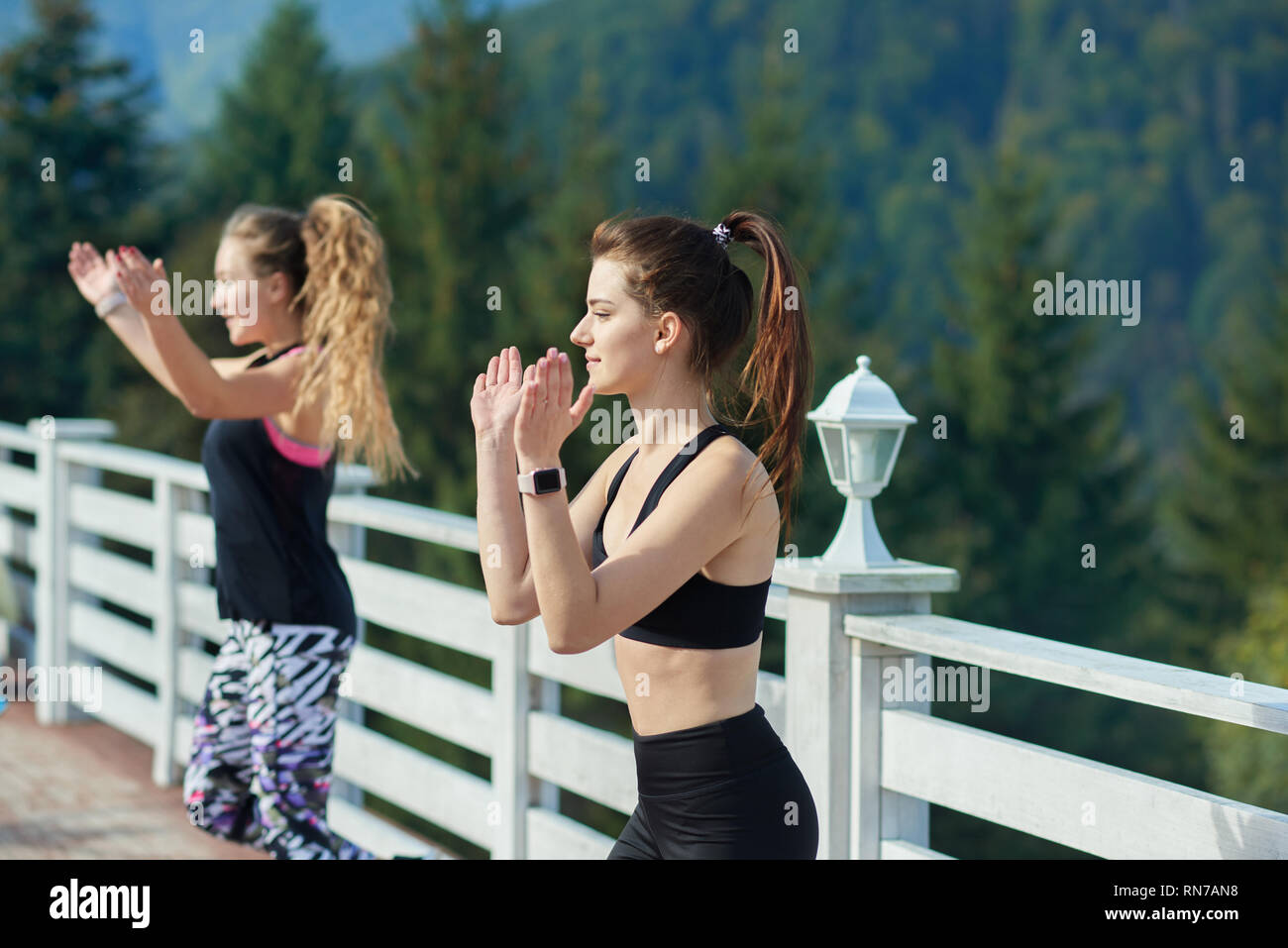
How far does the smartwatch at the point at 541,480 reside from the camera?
1.87 m

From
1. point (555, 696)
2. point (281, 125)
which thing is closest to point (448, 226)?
point (281, 125)

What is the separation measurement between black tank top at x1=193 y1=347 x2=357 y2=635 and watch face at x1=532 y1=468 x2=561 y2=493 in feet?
5.32

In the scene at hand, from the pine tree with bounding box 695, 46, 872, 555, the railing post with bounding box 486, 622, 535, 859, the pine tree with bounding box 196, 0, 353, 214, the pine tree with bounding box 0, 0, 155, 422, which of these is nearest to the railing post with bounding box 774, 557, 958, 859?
the railing post with bounding box 486, 622, 535, 859

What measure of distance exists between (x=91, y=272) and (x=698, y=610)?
190 cm

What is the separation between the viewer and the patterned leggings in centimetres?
337

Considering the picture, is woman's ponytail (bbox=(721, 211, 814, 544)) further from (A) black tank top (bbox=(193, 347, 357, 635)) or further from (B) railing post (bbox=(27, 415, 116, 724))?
(B) railing post (bbox=(27, 415, 116, 724))

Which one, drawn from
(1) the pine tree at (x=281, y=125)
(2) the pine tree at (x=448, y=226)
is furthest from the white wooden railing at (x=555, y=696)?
(1) the pine tree at (x=281, y=125)

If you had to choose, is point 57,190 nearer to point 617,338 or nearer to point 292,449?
point 292,449

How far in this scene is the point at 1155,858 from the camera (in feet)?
7.24

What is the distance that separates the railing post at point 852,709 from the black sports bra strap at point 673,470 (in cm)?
79

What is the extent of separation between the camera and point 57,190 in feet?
81.8

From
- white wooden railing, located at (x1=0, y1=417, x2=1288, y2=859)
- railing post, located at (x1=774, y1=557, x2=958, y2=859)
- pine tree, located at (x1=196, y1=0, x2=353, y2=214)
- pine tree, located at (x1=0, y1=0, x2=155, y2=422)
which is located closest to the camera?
white wooden railing, located at (x1=0, y1=417, x2=1288, y2=859)

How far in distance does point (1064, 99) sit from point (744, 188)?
120 ft

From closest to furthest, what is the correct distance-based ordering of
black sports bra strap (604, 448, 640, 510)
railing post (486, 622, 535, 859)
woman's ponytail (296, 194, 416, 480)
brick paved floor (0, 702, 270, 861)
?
black sports bra strap (604, 448, 640, 510), woman's ponytail (296, 194, 416, 480), railing post (486, 622, 535, 859), brick paved floor (0, 702, 270, 861)
